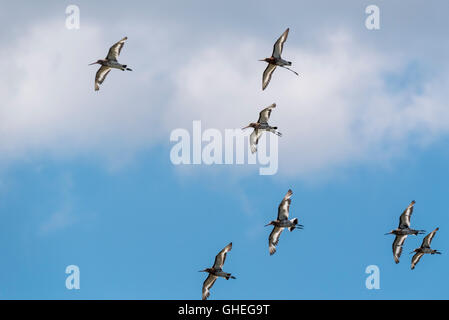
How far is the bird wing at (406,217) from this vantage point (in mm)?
95812

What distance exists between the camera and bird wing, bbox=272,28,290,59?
93.5 metres

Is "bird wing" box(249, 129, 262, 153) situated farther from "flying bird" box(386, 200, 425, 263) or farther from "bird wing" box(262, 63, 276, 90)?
"flying bird" box(386, 200, 425, 263)

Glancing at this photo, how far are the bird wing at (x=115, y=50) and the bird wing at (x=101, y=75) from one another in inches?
62.8

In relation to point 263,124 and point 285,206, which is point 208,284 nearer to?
point 285,206

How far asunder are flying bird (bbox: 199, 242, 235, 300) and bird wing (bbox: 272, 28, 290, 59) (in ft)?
54.5

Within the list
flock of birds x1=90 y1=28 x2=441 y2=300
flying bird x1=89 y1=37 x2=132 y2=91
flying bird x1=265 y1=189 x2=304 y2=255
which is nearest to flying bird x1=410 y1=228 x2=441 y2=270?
flock of birds x1=90 y1=28 x2=441 y2=300

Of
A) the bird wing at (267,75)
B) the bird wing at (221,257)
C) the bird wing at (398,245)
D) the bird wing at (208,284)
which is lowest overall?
the bird wing at (208,284)

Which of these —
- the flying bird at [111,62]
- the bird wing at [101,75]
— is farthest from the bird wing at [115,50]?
Answer: the bird wing at [101,75]

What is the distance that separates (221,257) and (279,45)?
18212mm

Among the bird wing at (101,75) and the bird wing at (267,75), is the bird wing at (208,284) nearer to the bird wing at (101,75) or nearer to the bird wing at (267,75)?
the bird wing at (267,75)

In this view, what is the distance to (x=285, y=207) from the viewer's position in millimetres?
94812
